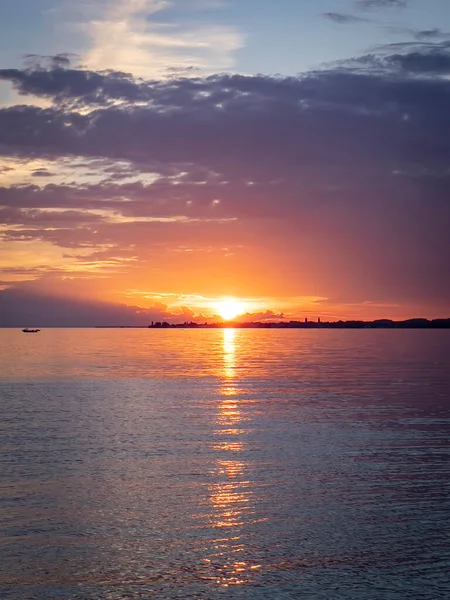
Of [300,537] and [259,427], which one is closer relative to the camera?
[300,537]

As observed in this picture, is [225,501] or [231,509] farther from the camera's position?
[225,501]

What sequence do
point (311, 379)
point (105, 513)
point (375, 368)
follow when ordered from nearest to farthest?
point (105, 513) → point (311, 379) → point (375, 368)

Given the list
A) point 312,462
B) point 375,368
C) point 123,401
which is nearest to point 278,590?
point 312,462

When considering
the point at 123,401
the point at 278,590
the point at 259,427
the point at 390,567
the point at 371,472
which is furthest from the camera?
the point at 123,401

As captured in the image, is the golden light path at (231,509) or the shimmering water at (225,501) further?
the golden light path at (231,509)

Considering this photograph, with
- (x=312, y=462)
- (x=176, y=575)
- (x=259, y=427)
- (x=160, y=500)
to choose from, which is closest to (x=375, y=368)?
(x=259, y=427)

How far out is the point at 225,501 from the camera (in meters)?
21.6

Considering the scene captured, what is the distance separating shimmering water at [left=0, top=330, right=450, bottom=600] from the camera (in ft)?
50.6

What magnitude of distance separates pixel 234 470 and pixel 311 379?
4122 cm

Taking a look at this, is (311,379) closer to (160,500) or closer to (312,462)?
(312,462)

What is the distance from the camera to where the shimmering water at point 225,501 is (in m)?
15.4

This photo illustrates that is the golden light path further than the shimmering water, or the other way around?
the golden light path

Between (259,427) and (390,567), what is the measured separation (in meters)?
20.5

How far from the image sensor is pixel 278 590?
580 inches
